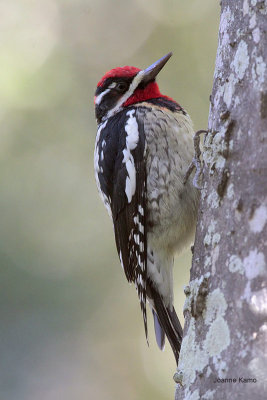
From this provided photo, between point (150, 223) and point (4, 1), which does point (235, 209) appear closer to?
point (150, 223)

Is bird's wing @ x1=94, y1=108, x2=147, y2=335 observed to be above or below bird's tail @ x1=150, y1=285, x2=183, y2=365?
above

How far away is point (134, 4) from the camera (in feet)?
21.9

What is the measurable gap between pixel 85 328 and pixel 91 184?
1440 millimetres

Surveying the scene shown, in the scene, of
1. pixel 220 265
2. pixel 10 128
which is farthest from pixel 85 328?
pixel 220 265

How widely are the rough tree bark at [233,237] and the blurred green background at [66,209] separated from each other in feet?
10.7

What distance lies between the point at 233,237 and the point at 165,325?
1.30 m

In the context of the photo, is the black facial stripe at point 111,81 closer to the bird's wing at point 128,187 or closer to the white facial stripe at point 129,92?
the white facial stripe at point 129,92

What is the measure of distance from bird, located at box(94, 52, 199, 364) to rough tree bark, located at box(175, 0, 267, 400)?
0.84m

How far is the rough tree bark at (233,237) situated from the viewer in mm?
1807

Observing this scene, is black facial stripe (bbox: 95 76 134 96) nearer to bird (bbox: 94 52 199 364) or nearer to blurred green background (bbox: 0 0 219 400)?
bird (bbox: 94 52 199 364)

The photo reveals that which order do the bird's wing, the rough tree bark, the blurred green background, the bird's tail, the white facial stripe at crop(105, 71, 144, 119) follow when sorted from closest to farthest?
1. the rough tree bark
2. the bird's tail
3. the bird's wing
4. the white facial stripe at crop(105, 71, 144, 119)
5. the blurred green background

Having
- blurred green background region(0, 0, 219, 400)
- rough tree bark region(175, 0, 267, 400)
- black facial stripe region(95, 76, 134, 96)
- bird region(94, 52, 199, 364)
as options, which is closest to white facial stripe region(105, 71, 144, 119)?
black facial stripe region(95, 76, 134, 96)

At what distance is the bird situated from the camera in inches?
125

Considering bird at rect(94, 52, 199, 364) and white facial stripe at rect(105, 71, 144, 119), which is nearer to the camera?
bird at rect(94, 52, 199, 364)
